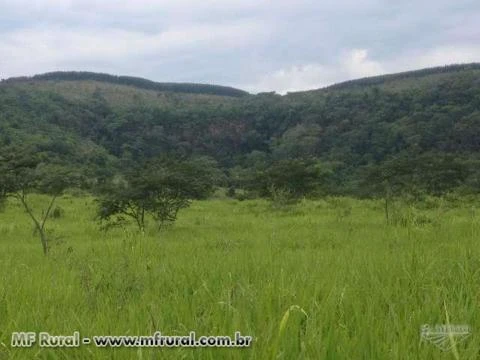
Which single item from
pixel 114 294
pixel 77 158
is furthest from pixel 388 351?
pixel 77 158

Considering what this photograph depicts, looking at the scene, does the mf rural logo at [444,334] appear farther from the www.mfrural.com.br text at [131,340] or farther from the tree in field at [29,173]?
the tree in field at [29,173]

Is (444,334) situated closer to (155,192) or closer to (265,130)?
(155,192)

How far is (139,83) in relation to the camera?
598ft

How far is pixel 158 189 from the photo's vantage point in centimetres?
1547

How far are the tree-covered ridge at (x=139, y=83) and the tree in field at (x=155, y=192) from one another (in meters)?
167

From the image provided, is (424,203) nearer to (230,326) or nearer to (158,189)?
(158,189)

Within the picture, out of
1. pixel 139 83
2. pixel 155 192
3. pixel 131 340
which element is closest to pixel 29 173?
pixel 155 192

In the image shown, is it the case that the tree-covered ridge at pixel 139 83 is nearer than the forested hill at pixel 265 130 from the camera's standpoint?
No

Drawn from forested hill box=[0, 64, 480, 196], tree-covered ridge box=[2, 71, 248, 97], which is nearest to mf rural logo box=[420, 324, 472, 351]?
forested hill box=[0, 64, 480, 196]

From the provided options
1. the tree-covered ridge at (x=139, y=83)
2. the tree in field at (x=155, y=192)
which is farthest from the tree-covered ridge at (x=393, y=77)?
the tree in field at (x=155, y=192)

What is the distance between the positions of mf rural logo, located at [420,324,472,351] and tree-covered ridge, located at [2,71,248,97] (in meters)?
182

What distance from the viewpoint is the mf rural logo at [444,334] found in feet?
5.69

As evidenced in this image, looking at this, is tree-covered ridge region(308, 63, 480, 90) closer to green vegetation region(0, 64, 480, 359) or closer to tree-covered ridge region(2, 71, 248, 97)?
tree-covered ridge region(2, 71, 248, 97)

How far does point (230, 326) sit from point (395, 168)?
19.7m
